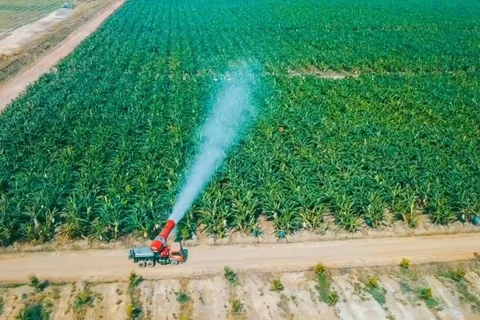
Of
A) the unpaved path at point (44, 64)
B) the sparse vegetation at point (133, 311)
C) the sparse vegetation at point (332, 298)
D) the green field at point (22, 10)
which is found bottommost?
the green field at point (22, 10)

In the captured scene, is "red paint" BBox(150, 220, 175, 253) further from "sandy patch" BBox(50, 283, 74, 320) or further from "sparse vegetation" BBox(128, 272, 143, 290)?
"sandy patch" BBox(50, 283, 74, 320)

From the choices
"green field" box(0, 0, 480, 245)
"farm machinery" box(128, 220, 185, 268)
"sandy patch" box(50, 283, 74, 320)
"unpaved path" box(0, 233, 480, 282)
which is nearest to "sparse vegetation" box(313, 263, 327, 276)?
"unpaved path" box(0, 233, 480, 282)

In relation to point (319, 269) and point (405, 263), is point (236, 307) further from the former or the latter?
point (405, 263)

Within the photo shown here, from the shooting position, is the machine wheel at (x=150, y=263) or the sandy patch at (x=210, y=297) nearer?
the sandy patch at (x=210, y=297)

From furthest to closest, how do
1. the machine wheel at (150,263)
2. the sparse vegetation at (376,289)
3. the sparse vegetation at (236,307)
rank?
the machine wheel at (150,263), the sparse vegetation at (376,289), the sparse vegetation at (236,307)

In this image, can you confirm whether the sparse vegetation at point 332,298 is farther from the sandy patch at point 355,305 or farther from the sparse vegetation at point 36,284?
the sparse vegetation at point 36,284

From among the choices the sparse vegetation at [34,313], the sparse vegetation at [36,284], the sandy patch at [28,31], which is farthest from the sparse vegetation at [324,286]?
the sandy patch at [28,31]

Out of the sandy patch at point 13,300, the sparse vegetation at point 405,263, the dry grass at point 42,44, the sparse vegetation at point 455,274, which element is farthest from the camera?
the dry grass at point 42,44
